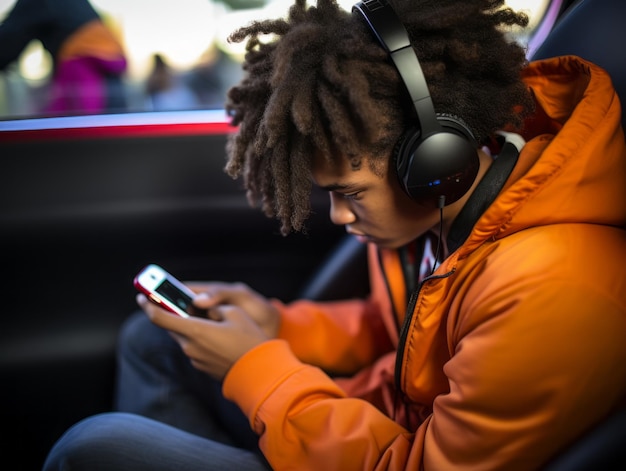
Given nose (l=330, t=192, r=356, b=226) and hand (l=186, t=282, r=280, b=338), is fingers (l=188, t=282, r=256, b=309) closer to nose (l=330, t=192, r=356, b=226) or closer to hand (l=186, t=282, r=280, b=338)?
hand (l=186, t=282, r=280, b=338)

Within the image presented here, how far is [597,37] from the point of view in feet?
3.10

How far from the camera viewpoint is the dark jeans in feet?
2.72

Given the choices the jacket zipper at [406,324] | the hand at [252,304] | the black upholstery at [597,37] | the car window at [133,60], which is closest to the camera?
the jacket zipper at [406,324]

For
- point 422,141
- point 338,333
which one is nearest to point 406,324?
point 422,141

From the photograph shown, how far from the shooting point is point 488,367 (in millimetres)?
642

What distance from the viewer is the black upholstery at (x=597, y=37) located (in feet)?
2.92

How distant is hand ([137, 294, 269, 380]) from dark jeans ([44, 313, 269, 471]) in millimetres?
114

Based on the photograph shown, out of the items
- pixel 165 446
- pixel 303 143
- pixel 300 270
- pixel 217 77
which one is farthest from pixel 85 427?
pixel 217 77

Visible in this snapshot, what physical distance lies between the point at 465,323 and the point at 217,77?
1.03 metres

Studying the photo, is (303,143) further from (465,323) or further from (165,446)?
(165,446)

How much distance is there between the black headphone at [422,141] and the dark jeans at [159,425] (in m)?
0.47

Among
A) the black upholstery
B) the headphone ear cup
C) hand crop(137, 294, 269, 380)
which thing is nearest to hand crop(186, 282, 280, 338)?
hand crop(137, 294, 269, 380)

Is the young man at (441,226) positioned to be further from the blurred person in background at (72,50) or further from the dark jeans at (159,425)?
the blurred person in background at (72,50)

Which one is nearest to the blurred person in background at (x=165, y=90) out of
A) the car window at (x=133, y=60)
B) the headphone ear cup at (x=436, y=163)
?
Answer: the car window at (x=133, y=60)
